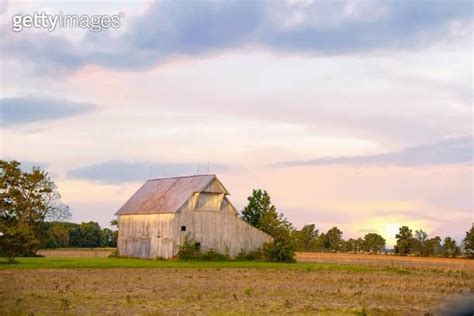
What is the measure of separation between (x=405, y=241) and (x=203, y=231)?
4934cm

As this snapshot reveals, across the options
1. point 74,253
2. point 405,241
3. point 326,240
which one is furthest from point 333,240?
point 74,253

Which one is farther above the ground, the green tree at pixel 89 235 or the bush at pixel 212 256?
the green tree at pixel 89 235

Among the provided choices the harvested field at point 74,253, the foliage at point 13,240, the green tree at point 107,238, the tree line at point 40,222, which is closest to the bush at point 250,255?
the tree line at point 40,222

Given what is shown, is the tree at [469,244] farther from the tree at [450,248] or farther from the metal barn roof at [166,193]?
the metal barn roof at [166,193]

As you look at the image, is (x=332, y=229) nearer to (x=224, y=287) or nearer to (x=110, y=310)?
(x=224, y=287)

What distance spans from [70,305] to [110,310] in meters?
2.01

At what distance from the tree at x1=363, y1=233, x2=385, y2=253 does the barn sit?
55676 mm

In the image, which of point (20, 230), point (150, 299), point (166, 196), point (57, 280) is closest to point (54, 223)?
point (166, 196)

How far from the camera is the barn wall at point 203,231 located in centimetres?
6719

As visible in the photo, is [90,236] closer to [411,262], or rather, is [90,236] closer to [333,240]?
[333,240]

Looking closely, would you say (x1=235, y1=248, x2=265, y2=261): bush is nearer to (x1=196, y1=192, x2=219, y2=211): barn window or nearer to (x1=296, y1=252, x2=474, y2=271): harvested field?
(x1=196, y1=192, x2=219, y2=211): barn window

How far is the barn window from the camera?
68.7 m

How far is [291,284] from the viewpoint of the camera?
3494 cm

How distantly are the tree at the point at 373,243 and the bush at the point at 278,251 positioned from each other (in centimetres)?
5593
